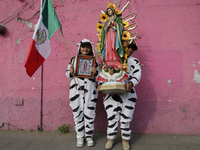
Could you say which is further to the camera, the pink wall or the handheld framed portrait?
the pink wall

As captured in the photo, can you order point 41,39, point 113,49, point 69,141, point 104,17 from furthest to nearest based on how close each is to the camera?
point 69,141
point 104,17
point 113,49
point 41,39

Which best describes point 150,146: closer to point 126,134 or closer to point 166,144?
point 166,144

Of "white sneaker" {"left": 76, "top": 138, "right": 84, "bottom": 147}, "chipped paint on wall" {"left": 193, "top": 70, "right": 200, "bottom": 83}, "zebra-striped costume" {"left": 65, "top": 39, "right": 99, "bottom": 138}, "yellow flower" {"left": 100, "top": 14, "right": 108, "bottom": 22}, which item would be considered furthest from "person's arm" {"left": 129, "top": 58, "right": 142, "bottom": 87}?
"chipped paint on wall" {"left": 193, "top": 70, "right": 200, "bottom": 83}

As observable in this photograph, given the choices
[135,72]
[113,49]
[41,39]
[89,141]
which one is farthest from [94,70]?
[89,141]

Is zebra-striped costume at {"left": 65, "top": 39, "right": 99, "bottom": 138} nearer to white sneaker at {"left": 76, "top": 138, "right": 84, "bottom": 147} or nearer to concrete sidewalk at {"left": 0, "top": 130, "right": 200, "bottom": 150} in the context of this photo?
white sneaker at {"left": 76, "top": 138, "right": 84, "bottom": 147}

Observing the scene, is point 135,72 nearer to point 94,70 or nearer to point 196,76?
point 94,70

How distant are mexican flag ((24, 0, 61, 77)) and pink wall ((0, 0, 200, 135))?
3.25ft

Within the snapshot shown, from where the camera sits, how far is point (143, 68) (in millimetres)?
3404

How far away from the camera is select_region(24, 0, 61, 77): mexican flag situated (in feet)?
7.44

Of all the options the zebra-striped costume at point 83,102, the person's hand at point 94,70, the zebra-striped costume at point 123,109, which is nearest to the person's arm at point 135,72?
the zebra-striped costume at point 123,109

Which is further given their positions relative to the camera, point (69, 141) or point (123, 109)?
A: point (69, 141)

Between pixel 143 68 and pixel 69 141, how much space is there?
2213 mm

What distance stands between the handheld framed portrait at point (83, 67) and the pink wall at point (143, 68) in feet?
2.82

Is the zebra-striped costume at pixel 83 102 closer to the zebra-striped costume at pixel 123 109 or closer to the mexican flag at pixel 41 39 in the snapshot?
the zebra-striped costume at pixel 123 109
